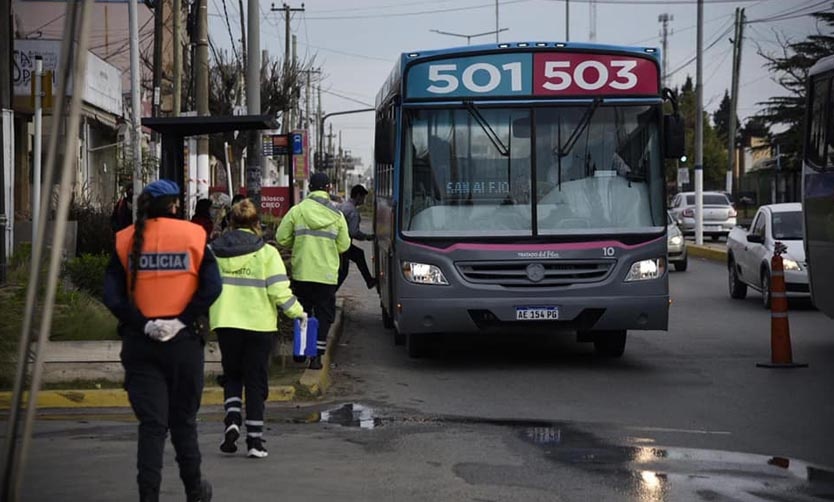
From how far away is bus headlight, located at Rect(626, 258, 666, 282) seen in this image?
13680 mm

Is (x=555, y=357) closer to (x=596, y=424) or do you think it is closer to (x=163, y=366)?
(x=596, y=424)

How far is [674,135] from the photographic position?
13664mm

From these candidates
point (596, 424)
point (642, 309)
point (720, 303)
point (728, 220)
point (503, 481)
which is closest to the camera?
point (503, 481)

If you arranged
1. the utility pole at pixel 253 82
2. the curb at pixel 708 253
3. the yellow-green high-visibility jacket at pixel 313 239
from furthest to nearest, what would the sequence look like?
the curb at pixel 708 253 → the utility pole at pixel 253 82 → the yellow-green high-visibility jacket at pixel 313 239

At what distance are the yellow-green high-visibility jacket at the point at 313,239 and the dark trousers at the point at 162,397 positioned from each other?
579 cm

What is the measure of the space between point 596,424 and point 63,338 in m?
4.85

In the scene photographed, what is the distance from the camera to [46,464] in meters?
8.80

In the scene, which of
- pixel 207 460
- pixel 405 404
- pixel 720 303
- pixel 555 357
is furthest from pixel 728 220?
pixel 207 460

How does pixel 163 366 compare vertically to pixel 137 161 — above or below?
Result: below

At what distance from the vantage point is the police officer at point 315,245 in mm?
12906

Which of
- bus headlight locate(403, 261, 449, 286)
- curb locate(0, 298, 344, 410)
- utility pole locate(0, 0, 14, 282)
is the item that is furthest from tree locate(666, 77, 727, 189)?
curb locate(0, 298, 344, 410)

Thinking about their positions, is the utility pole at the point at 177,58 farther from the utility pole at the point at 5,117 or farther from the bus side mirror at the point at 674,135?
the bus side mirror at the point at 674,135

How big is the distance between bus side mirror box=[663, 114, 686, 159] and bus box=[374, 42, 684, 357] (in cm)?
1

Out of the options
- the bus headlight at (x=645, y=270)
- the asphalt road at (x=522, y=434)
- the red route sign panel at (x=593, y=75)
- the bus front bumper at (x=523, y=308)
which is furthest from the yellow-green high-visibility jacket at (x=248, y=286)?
the red route sign panel at (x=593, y=75)
